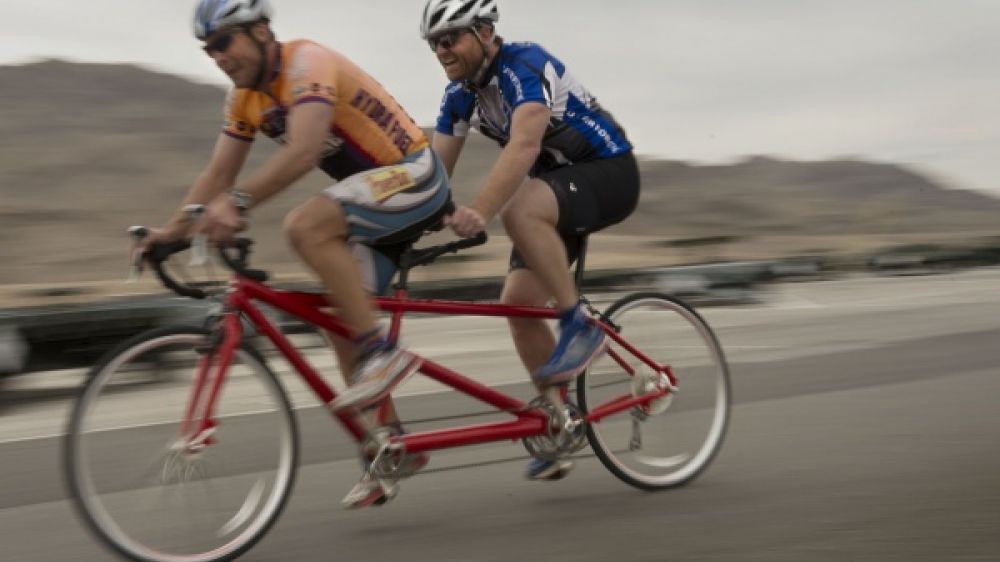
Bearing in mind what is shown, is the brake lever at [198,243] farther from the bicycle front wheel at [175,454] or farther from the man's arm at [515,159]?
the man's arm at [515,159]

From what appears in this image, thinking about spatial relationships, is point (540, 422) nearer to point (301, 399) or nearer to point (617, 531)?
point (617, 531)

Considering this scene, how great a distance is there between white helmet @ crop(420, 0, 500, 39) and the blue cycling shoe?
4.16ft

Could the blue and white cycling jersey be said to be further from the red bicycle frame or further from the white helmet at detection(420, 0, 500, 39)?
the red bicycle frame

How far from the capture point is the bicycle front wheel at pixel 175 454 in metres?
4.53

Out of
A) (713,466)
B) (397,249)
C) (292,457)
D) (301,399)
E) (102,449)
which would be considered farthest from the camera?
(301,399)

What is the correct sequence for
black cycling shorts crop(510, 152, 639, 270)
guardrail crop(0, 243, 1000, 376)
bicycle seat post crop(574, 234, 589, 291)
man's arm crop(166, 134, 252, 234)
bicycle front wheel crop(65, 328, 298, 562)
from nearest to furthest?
bicycle front wheel crop(65, 328, 298, 562), man's arm crop(166, 134, 252, 234), black cycling shorts crop(510, 152, 639, 270), bicycle seat post crop(574, 234, 589, 291), guardrail crop(0, 243, 1000, 376)

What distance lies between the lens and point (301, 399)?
9602mm

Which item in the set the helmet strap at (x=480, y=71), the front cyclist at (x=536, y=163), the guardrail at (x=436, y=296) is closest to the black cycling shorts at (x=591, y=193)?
the front cyclist at (x=536, y=163)

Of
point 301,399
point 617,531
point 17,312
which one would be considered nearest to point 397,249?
point 617,531

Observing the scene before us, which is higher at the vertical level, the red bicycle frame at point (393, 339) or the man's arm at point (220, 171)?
the man's arm at point (220, 171)

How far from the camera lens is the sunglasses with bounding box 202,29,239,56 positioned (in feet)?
15.7

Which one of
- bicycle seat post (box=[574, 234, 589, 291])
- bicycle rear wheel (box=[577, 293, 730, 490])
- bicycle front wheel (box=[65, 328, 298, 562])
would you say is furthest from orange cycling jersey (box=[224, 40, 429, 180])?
bicycle rear wheel (box=[577, 293, 730, 490])

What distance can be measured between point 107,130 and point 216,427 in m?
97.3

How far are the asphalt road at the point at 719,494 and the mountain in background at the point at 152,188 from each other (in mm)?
37034
